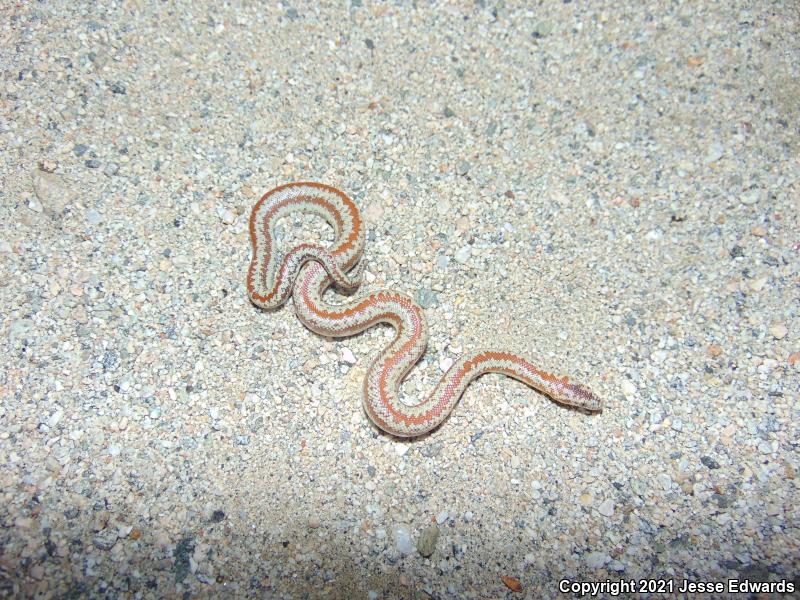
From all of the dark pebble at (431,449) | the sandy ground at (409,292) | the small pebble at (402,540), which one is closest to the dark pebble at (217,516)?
the sandy ground at (409,292)

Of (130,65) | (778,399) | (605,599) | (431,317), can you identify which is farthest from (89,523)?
(778,399)
